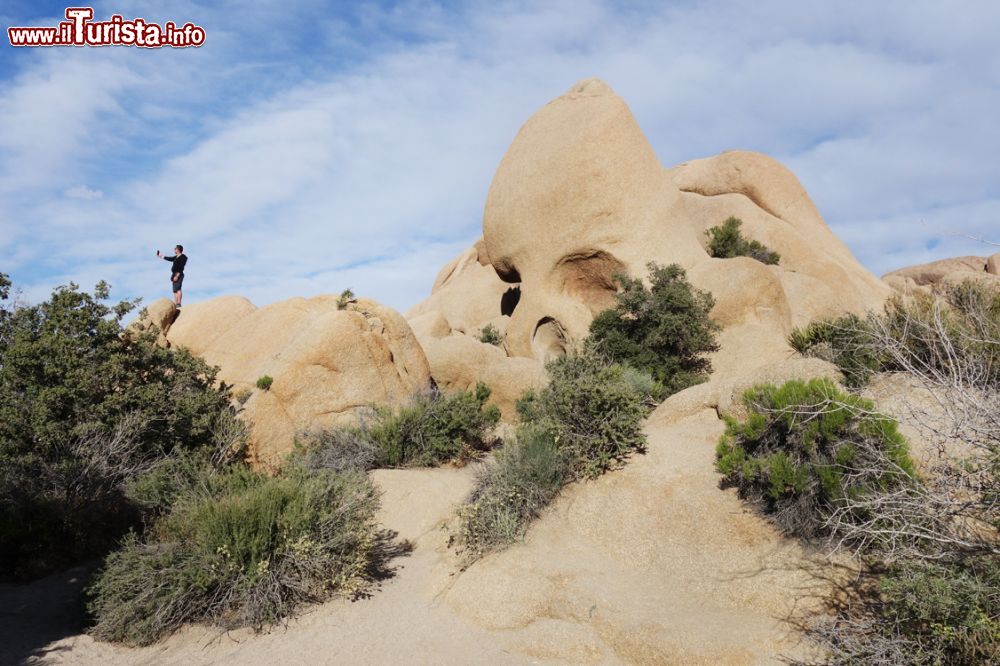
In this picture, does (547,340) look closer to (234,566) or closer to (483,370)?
(483,370)

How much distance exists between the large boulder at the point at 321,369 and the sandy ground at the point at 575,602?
4020mm

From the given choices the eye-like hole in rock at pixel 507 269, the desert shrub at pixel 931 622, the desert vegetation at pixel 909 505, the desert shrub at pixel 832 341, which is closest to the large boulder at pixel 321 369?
the eye-like hole in rock at pixel 507 269

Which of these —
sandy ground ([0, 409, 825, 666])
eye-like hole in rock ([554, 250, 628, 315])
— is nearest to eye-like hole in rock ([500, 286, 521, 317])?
eye-like hole in rock ([554, 250, 628, 315])

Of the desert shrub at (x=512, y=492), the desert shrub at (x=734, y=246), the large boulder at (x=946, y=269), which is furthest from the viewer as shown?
the large boulder at (x=946, y=269)

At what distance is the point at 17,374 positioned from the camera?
27.7 feet

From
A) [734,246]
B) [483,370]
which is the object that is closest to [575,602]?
[483,370]

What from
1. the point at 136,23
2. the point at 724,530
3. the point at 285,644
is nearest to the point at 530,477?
the point at 724,530

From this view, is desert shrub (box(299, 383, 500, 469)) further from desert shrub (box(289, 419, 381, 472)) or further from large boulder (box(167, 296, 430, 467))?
large boulder (box(167, 296, 430, 467))

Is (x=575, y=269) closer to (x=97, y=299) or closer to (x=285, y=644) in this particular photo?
(x=97, y=299)

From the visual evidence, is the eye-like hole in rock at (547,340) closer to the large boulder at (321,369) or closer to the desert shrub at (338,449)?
the large boulder at (321,369)

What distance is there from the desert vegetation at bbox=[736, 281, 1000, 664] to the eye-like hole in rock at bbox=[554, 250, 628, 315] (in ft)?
38.2

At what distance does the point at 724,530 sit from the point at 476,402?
19.3 feet

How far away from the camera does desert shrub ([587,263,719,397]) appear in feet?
49.5

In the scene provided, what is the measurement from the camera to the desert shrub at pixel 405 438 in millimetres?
10297
